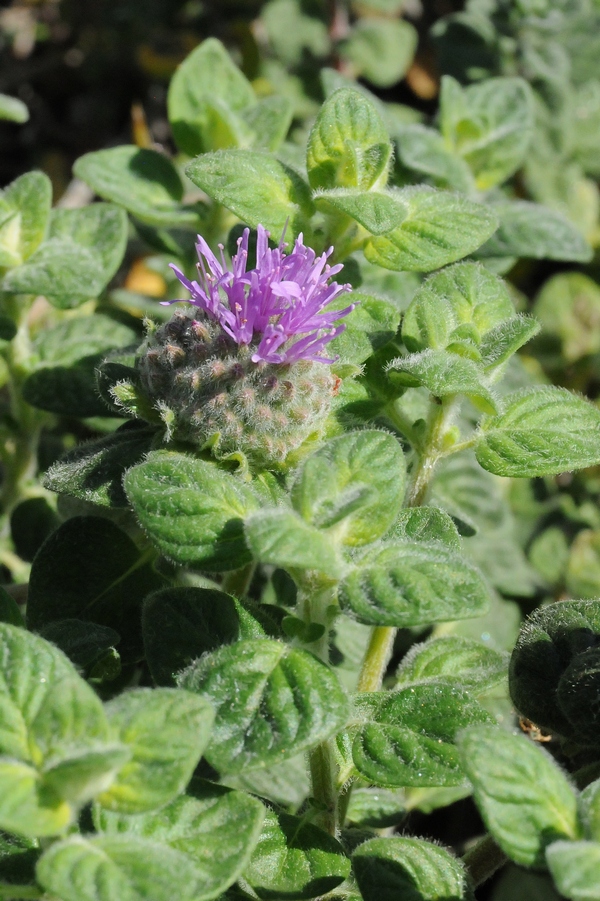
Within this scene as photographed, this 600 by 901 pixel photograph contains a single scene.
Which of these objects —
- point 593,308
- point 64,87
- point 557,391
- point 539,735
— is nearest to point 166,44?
point 64,87

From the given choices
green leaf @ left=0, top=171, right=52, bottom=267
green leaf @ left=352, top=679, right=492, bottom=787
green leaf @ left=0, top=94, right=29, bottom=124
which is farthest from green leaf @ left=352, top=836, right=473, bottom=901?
green leaf @ left=0, top=94, right=29, bottom=124

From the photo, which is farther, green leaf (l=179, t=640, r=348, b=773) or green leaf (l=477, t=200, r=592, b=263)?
green leaf (l=477, t=200, r=592, b=263)

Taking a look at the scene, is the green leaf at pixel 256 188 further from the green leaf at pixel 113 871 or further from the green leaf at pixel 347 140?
the green leaf at pixel 113 871

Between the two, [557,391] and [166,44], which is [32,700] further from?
[166,44]

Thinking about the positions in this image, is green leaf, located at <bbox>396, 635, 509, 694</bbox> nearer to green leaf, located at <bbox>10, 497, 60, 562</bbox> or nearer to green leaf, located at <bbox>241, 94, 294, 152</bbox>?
green leaf, located at <bbox>10, 497, 60, 562</bbox>

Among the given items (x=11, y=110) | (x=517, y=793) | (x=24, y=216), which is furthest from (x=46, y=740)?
(x=11, y=110)

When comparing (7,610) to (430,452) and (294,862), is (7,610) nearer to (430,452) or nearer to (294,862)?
(294,862)

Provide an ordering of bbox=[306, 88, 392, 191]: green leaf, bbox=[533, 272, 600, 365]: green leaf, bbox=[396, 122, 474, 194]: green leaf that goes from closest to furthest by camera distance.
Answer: bbox=[306, 88, 392, 191]: green leaf → bbox=[396, 122, 474, 194]: green leaf → bbox=[533, 272, 600, 365]: green leaf
